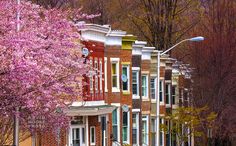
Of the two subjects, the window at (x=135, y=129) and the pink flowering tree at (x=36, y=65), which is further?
the window at (x=135, y=129)

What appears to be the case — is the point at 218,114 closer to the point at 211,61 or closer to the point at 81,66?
the point at 211,61

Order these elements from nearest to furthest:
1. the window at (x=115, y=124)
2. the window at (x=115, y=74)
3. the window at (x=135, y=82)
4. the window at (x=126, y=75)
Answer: the window at (x=115, y=74)
the window at (x=115, y=124)
the window at (x=126, y=75)
the window at (x=135, y=82)

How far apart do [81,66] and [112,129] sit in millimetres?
20482

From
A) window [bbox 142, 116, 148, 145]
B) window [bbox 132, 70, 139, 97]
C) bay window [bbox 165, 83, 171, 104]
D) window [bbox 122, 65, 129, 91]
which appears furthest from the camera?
bay window [bbox 165, 83, 171, 104]

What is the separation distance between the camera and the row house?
131 feet

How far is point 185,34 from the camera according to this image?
73.1 metres

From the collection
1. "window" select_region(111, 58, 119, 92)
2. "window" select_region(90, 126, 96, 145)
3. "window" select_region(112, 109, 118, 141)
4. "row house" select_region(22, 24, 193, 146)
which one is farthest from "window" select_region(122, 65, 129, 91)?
"window" select_region(90, 126, 96, 145)

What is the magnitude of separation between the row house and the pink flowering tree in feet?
29.1

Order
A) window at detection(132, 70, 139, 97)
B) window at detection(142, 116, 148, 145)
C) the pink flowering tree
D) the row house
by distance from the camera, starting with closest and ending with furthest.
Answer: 1. the pink flowering tree
2. the row house
3. window at detection(132, 70, 139, 97)
4. window at detection(142, 116, 148, 145)

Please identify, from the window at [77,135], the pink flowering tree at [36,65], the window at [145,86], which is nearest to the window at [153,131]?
the window at [145,86]

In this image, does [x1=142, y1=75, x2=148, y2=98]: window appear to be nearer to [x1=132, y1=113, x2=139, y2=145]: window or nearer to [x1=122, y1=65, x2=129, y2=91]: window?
[x1=132, y1=113, x2=139, y2=145]: window

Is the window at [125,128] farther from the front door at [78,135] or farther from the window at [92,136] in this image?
the front door at [78,135]

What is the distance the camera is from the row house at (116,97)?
3991 cm

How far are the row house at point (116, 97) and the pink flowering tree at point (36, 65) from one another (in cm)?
888
